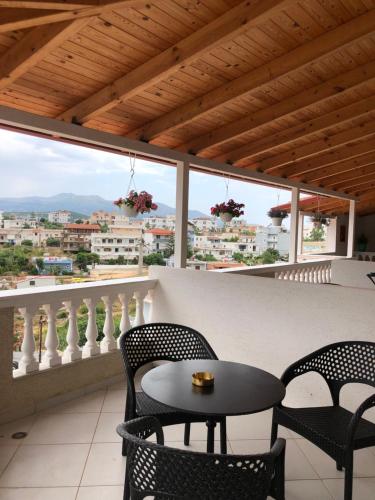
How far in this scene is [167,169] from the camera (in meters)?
5.14

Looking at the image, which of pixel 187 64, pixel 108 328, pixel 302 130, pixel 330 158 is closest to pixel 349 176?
pixel 330 158

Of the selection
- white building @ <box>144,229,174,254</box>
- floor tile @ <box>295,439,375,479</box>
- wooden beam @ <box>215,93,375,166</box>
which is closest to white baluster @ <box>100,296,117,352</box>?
white building @ <box>144,229,174,254</box>

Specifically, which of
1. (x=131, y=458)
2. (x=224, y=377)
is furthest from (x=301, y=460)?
(x=131, y=458)

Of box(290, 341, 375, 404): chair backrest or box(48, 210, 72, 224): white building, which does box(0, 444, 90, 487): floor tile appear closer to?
box(290, 341, 375, 404): chair backrest

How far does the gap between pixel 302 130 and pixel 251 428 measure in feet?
12.1

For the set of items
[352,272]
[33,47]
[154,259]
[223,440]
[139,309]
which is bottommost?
[223,440]

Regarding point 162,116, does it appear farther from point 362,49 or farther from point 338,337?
point 338,337

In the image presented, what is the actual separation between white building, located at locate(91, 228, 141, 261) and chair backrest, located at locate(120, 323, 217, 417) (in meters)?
1.82

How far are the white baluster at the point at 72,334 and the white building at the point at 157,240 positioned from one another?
140 cm

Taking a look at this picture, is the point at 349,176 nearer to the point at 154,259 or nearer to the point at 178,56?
the point at 154,259

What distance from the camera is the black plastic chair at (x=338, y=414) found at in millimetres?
1927

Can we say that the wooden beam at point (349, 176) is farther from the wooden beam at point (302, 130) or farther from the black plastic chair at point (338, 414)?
the black plastic chair at point (338, 414)

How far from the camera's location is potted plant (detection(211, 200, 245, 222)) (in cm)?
516

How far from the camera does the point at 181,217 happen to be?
4754 millimetres
